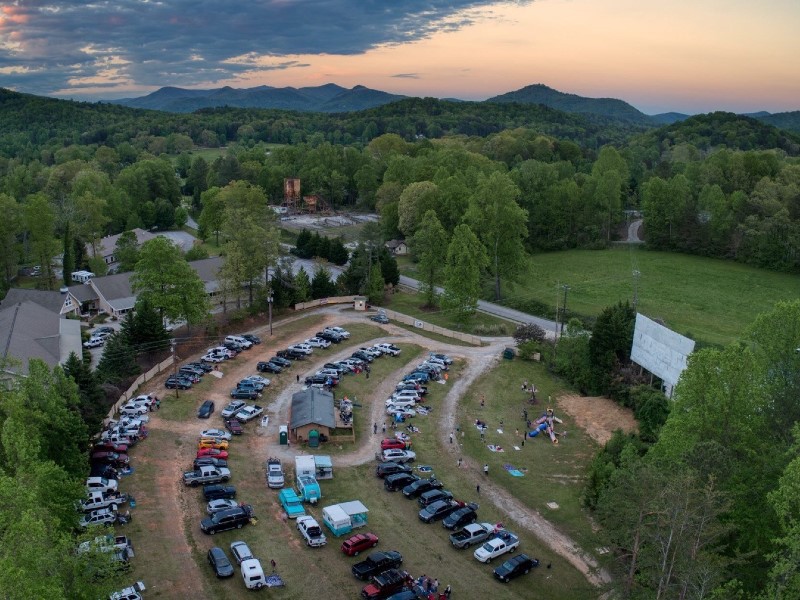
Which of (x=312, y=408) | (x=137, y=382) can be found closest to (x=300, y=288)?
(x=137, y=382)

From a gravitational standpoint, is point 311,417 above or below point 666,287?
below

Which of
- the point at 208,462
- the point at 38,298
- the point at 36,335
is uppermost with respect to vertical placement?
the point at 36,335

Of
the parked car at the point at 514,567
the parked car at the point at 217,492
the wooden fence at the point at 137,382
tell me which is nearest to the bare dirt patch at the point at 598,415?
the parked car at the point at 514,567

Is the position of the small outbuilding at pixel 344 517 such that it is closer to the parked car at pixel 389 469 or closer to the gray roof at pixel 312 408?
the parked car at pixel 389 469

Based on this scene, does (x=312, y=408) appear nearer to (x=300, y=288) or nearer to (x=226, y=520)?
(x=226, y=520)

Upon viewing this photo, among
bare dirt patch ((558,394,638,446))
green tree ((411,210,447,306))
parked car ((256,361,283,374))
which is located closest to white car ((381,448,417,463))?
bare dirt patch ((558,394,638,446))

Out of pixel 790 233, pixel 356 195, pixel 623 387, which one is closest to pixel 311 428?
pixel 623 387
